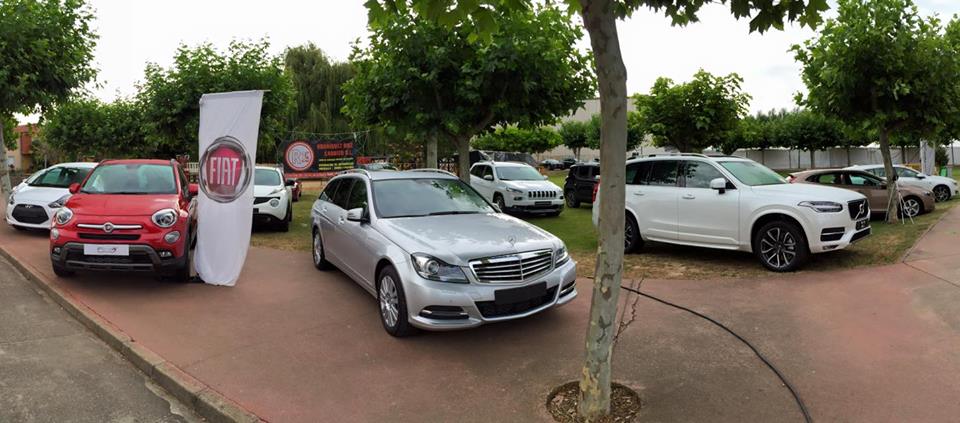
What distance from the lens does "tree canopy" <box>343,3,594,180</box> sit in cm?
1042

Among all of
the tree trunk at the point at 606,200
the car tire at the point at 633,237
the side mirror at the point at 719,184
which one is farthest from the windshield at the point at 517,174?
the tree trunk at the point at 606,200

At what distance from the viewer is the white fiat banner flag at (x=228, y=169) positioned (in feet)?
23.4

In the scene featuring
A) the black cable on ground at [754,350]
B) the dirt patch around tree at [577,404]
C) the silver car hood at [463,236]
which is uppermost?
the silver car hood at [463,236]

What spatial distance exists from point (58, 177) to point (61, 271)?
595cm

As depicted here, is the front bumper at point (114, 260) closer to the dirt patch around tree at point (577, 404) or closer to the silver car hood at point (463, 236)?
the silver car hood at point (463, 236)

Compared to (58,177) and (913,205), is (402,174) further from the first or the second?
(913,205)

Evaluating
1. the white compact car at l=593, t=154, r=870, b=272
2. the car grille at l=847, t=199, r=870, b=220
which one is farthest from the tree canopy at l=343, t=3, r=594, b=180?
the car grille at l=847, t=199, r=870, b=220

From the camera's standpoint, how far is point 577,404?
3.84 meters

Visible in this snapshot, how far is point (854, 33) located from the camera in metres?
10.4

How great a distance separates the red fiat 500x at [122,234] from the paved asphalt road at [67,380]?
79 centimetres

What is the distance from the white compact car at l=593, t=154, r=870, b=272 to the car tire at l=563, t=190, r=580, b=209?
29.0ft

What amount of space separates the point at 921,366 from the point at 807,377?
0.95 meters

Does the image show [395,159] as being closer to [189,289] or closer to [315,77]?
[315,77]

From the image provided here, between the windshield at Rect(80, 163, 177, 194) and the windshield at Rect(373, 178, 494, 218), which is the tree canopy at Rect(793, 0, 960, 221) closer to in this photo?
the windshield at Rect(373, 178, 494, 218)
